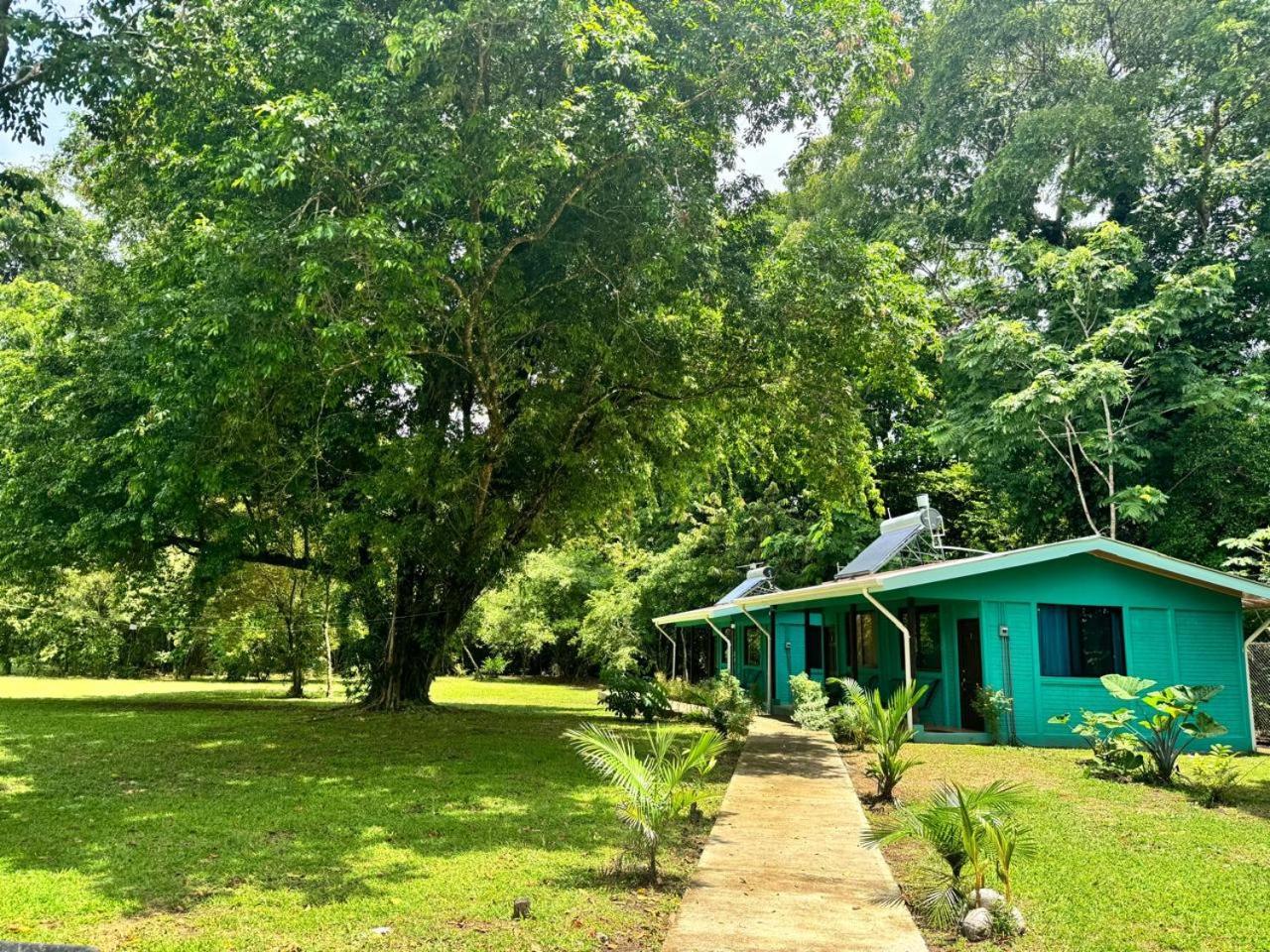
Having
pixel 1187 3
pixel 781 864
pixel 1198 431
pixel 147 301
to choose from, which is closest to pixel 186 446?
pixel 147 301

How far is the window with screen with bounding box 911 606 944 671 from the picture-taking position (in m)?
14.6

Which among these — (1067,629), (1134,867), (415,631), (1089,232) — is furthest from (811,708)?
(1089,232)

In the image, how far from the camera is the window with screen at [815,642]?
2005 cm

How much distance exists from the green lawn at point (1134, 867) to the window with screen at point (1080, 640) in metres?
3.42

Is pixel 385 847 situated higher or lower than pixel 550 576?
lower

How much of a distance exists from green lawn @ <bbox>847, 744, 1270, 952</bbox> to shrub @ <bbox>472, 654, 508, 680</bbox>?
98.2 ft

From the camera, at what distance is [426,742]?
12.5 metres

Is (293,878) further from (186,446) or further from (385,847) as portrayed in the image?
(186,446)

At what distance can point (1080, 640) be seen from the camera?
1321 cm

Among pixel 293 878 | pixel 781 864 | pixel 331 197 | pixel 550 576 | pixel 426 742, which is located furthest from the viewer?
pixel 550 576

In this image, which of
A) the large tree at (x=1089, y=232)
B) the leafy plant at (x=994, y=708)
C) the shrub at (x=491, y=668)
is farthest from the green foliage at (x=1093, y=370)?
the shrub at (x=491, y=668)

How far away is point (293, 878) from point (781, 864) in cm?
322

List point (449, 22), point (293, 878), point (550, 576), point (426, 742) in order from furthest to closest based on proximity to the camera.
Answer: point (550, 576)
point (426, 742)
point (449, 22)
point (293, 878)

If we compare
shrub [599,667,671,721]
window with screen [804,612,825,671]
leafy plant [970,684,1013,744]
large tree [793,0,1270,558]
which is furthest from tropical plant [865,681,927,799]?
large tree [793,0,1270,558]
